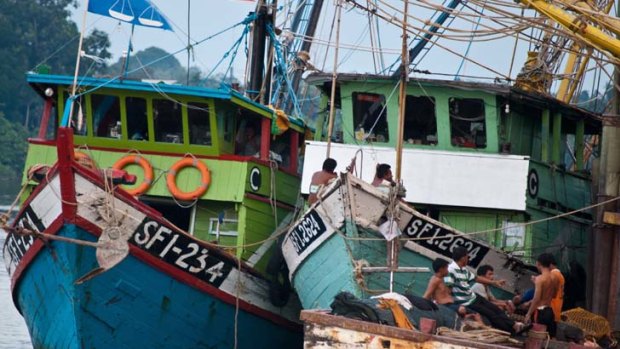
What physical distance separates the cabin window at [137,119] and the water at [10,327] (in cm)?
626

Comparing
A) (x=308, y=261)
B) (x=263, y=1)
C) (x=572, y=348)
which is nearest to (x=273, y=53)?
(x=263, y=1)

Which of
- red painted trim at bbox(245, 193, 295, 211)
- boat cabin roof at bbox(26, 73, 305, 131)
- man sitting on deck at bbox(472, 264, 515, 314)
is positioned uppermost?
boat cabin roof at bbox(26, 73, 305, 131)

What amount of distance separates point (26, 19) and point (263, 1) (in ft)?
187

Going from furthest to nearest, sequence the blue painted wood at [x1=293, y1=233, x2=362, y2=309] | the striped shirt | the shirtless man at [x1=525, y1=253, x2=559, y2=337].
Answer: the blue painted wood at [x1=293, y1=233, x2=362, y2=309], the shirtless man at [x1=525, y1=253, x2=559, y2=337], the striped shirt

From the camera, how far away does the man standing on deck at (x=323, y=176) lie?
20.0 metres

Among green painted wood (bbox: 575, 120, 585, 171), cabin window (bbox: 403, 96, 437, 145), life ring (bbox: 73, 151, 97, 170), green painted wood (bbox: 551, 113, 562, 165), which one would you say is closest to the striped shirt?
life ring (bbox: 73, 151, 97, 170)

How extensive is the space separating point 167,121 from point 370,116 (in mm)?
2994

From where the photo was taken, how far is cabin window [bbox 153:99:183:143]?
2097cm

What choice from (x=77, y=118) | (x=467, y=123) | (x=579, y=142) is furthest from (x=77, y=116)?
(x=579, y=142)

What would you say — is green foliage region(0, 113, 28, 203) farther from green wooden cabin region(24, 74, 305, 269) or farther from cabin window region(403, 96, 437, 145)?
cabin window region(403, 96, 437, 145)

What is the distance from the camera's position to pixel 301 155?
931 inches

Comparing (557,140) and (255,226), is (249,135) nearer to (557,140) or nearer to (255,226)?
(255,226)

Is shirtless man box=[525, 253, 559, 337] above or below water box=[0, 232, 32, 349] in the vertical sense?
above

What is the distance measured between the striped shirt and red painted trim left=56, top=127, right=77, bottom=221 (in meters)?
5.16
